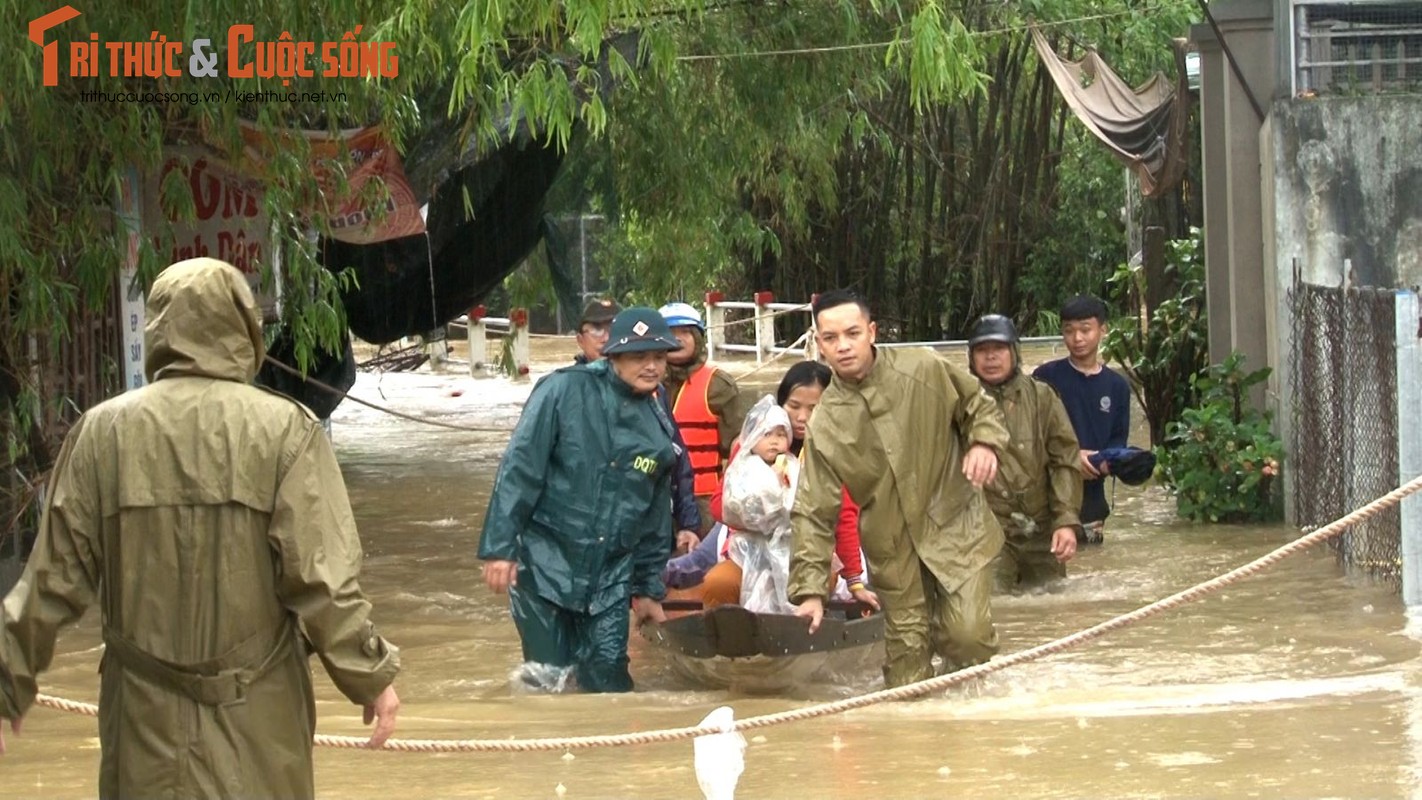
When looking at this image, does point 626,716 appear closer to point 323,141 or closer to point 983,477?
point 983,477

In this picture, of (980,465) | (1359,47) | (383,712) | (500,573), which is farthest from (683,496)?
(1359,47)

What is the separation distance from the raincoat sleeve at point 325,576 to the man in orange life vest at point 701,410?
515 centimetres

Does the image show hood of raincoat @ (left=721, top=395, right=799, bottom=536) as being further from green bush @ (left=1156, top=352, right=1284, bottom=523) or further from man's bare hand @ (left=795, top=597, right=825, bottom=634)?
green bush @ (left=1156, top=352, right=1284, bottom=523)

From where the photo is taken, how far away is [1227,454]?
1205cm

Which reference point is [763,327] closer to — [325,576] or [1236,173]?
[1236,173]

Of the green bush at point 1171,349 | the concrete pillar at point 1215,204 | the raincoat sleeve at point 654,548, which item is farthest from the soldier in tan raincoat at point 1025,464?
the green bush at point 1171,349

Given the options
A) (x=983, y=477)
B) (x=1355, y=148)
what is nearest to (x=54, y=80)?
(x=983, y=477)

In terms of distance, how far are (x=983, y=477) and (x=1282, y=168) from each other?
17.3 feet

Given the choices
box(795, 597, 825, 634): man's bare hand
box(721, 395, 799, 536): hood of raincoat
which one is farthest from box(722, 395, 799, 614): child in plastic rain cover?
box(795, 597, 825, 634): man's bare hand

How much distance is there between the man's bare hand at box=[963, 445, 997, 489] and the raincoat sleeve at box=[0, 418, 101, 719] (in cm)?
347

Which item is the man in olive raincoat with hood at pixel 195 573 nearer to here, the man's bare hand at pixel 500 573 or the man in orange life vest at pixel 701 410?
the man's bare hand at pixel 500 573

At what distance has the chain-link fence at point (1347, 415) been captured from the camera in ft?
30.2

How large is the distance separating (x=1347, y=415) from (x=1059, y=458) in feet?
5.53

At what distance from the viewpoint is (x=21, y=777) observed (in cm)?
647
